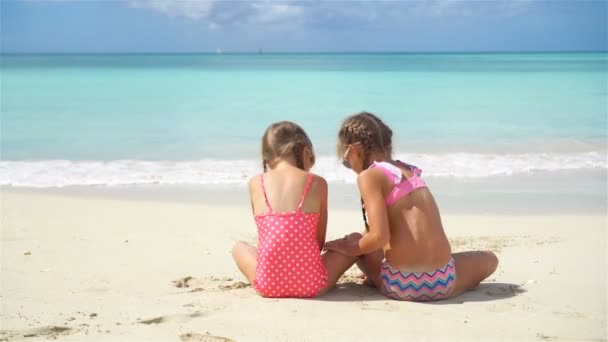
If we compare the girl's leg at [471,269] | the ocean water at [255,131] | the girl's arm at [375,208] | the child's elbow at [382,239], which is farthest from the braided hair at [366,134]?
the ocean water at [255,131]

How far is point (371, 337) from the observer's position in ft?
10.1

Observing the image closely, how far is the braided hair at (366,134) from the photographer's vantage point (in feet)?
11.5

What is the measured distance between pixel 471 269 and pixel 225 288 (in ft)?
4.60

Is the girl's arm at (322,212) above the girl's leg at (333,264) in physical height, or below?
above

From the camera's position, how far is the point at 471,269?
12.5 feet

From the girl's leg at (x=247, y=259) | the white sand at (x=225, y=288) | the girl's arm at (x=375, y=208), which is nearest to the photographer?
the white sand at (x=225, y=288)

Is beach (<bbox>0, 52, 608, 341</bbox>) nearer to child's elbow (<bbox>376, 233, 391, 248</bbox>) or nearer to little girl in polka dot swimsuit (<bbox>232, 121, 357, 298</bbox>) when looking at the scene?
little girl in polka dot swimsuit (<bbox>232, 121, 357, 298</bbox>)

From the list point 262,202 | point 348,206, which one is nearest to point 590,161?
point 348,206

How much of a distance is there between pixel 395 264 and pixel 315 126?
962 cm

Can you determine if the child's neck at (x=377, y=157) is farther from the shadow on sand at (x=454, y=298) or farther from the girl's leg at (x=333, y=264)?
the shadow on sand at (x=454, y=298)

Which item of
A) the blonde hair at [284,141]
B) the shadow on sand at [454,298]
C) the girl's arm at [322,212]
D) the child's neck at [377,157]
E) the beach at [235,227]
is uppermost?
the blonde hair at [284,141]

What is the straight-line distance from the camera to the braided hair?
11.5 feet

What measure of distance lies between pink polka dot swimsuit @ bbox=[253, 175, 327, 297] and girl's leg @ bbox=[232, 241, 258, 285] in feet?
0.45

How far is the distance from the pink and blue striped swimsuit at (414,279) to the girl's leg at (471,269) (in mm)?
69
